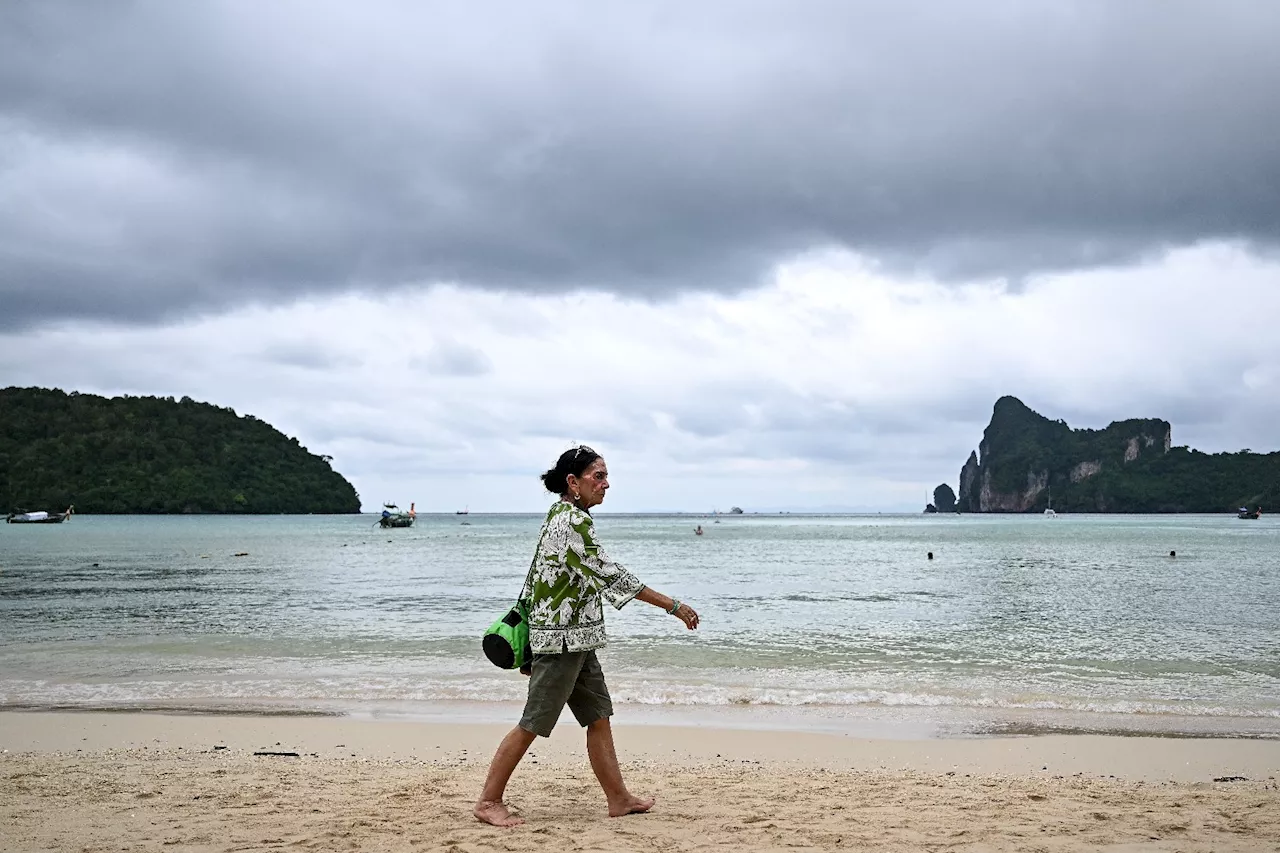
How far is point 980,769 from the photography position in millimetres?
7320

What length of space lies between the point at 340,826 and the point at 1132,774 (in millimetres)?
5782

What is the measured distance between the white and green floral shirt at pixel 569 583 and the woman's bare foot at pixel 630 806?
1.14 metres

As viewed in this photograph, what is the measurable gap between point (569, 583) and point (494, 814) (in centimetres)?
144

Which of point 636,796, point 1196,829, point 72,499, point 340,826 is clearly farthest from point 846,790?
point 72,499

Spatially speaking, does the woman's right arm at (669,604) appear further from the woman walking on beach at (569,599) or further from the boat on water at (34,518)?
the boat on water at (34,518)

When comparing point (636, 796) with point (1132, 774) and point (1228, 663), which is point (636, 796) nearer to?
point (1132, 774)

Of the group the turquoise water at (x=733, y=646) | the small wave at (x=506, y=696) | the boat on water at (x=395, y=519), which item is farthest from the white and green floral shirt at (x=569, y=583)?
the boat on water at (x=395, y=519)

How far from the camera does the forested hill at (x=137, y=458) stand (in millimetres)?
117500

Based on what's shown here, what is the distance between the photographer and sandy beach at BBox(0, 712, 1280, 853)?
509 cm

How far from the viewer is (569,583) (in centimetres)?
→ 504

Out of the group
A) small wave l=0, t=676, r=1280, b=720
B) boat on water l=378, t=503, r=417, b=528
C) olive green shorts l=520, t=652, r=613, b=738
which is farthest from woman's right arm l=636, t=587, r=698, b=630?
boat on water l=378, t=503, r=417, b=528

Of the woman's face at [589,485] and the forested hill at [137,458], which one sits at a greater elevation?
the forested hill at [137,458]

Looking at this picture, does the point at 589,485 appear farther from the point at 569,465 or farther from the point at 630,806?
the point at 630,806

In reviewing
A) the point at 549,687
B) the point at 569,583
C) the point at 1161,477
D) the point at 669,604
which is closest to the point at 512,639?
the point at 549,687
